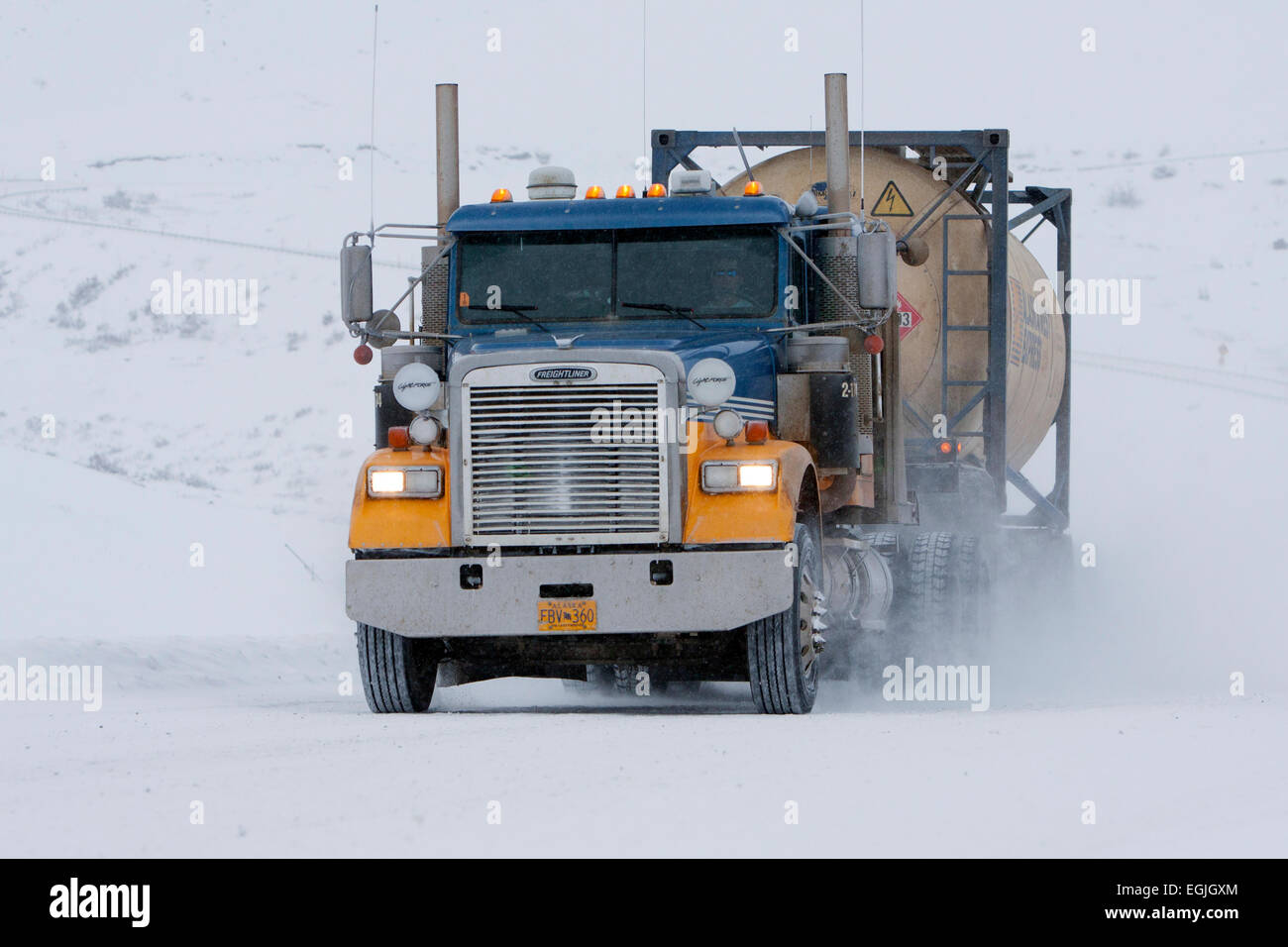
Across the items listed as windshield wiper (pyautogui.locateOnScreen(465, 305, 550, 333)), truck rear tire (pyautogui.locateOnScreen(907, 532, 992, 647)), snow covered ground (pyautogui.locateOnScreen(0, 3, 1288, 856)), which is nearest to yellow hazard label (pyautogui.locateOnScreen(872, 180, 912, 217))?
truck rear tire (pyautogui.locateOnScreen(907, 532, 992, 647))

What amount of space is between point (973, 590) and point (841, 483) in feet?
10.1

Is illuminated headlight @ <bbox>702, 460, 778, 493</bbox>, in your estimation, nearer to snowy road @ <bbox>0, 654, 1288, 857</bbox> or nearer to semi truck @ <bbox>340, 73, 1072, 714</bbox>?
semi truck @ <bbox>340, 73, 1072, 714</bbox>

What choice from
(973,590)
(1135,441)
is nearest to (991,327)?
(973,590)

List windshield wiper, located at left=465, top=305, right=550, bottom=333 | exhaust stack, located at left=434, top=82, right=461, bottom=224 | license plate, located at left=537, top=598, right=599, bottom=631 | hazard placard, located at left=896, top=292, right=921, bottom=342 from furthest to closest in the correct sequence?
hazard placard, located at left=896, top=292, right=921, bottom=342
exhaust stack, located at left=434, top=82, right=461, bottom=224
windshield wiper, located at left=465, top=305, right=550, bottom=333
license plate, located at left=537, top=598, right=599, bottom=631

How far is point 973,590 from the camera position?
13.5 metres

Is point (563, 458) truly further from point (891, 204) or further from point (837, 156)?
point (891, 204)

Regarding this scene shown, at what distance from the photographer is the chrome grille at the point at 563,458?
8.92 metres

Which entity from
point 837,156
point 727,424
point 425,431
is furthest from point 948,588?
point 425,431

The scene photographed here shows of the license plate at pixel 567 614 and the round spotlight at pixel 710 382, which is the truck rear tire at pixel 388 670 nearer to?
the license plate at pixel 567 614

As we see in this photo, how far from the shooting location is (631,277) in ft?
33.5

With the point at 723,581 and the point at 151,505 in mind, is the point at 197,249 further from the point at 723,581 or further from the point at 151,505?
the point at 723,581

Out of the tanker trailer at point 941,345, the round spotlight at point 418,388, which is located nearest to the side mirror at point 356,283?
the round spotlight at point 418,388

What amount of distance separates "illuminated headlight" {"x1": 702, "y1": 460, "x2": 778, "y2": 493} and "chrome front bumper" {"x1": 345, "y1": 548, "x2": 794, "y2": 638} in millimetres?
298

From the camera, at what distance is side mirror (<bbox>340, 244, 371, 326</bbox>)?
1016cm
